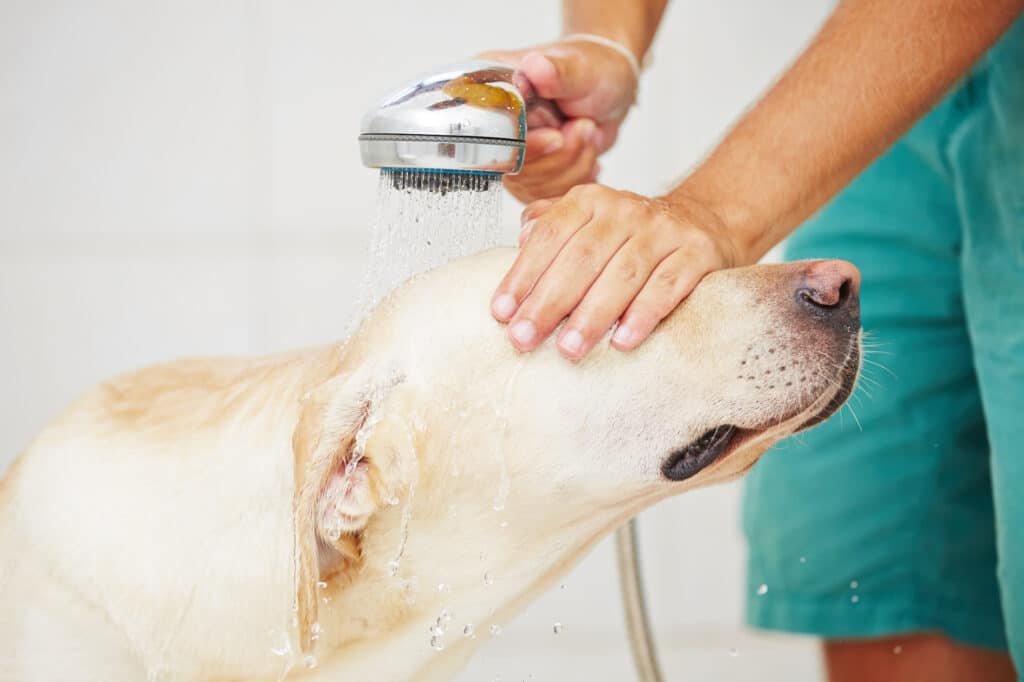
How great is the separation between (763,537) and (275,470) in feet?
2.40

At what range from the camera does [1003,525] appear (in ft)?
3.78

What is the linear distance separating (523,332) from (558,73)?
39cm

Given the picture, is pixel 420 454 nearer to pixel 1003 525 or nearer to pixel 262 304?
pixel 1003 525

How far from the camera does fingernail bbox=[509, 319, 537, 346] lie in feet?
3.06

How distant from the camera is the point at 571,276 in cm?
91

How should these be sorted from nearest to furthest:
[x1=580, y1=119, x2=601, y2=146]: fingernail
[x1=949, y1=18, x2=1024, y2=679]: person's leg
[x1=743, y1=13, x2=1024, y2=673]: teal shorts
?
[x1=949, y1=18, x2=1024, y2=679]: person's leg
[x1=580, y1=119, x2=601, y2=146]: fingernail
[x1=743, y1=13, x2=1024, y2=673]: teal shorts

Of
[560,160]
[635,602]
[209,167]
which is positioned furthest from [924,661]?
[209,167]

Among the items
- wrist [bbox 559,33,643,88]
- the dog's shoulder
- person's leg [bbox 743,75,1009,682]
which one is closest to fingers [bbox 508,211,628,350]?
the dog's shoulder

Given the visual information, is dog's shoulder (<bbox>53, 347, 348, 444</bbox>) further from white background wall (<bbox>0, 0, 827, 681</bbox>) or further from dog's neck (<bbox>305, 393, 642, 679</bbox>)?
white background wall (<bbox>0, 0, 827, 681</bbox>)

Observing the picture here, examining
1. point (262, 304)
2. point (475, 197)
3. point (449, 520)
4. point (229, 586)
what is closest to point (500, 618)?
point (449, 520)

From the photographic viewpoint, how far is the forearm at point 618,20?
1.37m

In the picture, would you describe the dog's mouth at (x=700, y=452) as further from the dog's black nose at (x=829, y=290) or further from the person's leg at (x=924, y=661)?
the person's leg at (x=924, y=661)

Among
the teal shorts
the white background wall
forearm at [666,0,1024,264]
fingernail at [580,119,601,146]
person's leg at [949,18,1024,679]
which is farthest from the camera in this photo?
the white background wall

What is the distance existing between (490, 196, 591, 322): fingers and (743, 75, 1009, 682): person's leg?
1.92 feet
